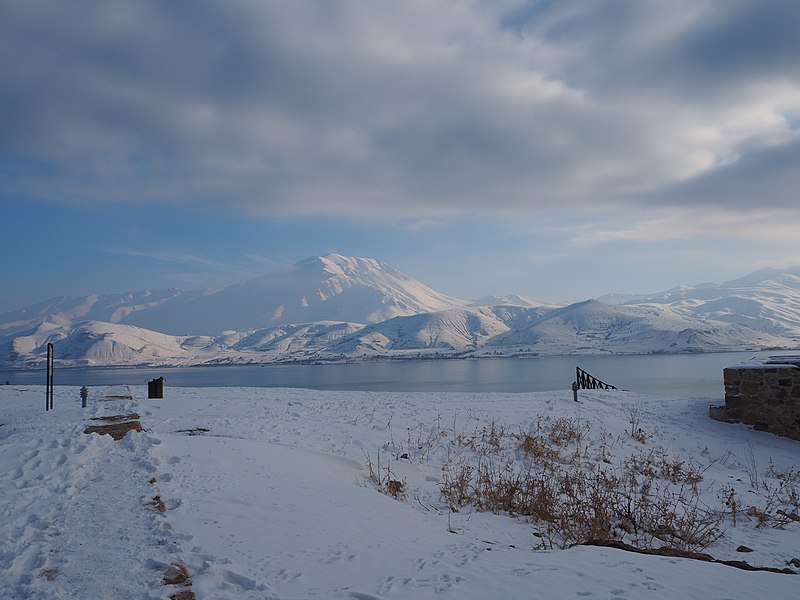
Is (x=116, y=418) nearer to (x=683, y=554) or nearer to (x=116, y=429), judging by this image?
(x=116, y=429)

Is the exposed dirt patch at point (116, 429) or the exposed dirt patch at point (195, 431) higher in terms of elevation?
the exposed dirt patch at point (116, 429)

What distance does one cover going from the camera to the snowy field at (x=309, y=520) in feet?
13.6

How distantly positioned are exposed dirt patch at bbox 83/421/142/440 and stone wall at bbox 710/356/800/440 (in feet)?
49.9

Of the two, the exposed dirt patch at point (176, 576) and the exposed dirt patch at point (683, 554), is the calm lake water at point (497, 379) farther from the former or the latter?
the exposed dirt patch at point (176, 576)

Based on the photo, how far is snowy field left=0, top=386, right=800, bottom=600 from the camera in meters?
4.13

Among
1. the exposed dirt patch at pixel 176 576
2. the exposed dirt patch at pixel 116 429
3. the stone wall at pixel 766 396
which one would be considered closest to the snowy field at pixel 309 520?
the exposed dirt patch at pixel 176 576

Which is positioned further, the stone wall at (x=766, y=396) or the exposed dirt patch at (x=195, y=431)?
the stone wall at (x=766, y=396)

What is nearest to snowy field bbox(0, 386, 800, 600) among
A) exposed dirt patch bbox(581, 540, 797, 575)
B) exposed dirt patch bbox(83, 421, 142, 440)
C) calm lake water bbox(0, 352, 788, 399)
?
exposed dirt patch bbox(83, 421, 142, 440)

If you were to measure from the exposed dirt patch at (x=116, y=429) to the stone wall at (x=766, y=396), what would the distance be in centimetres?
1522

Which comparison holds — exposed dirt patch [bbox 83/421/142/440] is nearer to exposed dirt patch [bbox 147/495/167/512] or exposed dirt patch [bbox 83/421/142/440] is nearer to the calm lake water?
exposed dirt patch [bbox 147/495/167/512]

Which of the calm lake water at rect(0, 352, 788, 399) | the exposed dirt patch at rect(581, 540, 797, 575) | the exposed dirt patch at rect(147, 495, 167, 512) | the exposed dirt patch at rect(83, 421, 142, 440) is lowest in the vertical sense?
the calm lake water at rect(0, 352, 788, 399)

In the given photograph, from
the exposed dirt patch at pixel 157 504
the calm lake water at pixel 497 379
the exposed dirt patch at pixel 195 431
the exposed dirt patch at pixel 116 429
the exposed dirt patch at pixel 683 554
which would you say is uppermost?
the exposed dirt patch at pixel 116 429

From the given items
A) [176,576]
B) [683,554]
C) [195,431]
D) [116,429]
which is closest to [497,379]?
[195,431]

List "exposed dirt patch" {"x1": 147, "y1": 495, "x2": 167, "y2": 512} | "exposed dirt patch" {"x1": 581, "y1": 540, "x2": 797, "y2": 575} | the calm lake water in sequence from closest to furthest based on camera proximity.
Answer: "exposed dirt patch" {"x1": 581, "y1": 540, "x2": 797, "y2": 575}
"exposed dirt patch" {"x1": 147, "y1": 495, "x2": 167, "y2": 512}
the calm lake water
